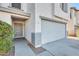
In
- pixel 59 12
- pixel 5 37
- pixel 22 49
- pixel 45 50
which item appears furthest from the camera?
pixel 59 12

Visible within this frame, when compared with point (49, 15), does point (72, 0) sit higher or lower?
→ higher

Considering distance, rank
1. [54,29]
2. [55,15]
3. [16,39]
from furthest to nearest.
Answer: [55,15]
[54,29]
[16,39]

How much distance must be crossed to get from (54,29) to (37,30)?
0.70m

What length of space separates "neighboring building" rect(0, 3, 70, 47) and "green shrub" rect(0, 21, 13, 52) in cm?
17

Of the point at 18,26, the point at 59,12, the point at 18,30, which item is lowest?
the point at 18,30

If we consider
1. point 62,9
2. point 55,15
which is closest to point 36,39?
point 55,15

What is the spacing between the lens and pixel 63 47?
381cm

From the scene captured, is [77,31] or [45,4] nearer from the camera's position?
[45,4]

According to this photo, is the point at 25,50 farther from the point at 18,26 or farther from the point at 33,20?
the point at 33,20

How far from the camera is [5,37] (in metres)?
3.07

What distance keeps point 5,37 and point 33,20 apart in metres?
1.12

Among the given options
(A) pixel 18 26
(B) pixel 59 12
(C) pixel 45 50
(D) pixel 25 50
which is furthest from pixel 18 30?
(B) pixel 59 12

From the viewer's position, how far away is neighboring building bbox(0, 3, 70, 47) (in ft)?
10.9

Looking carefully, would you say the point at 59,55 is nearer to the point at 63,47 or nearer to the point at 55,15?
the point at 63,47
